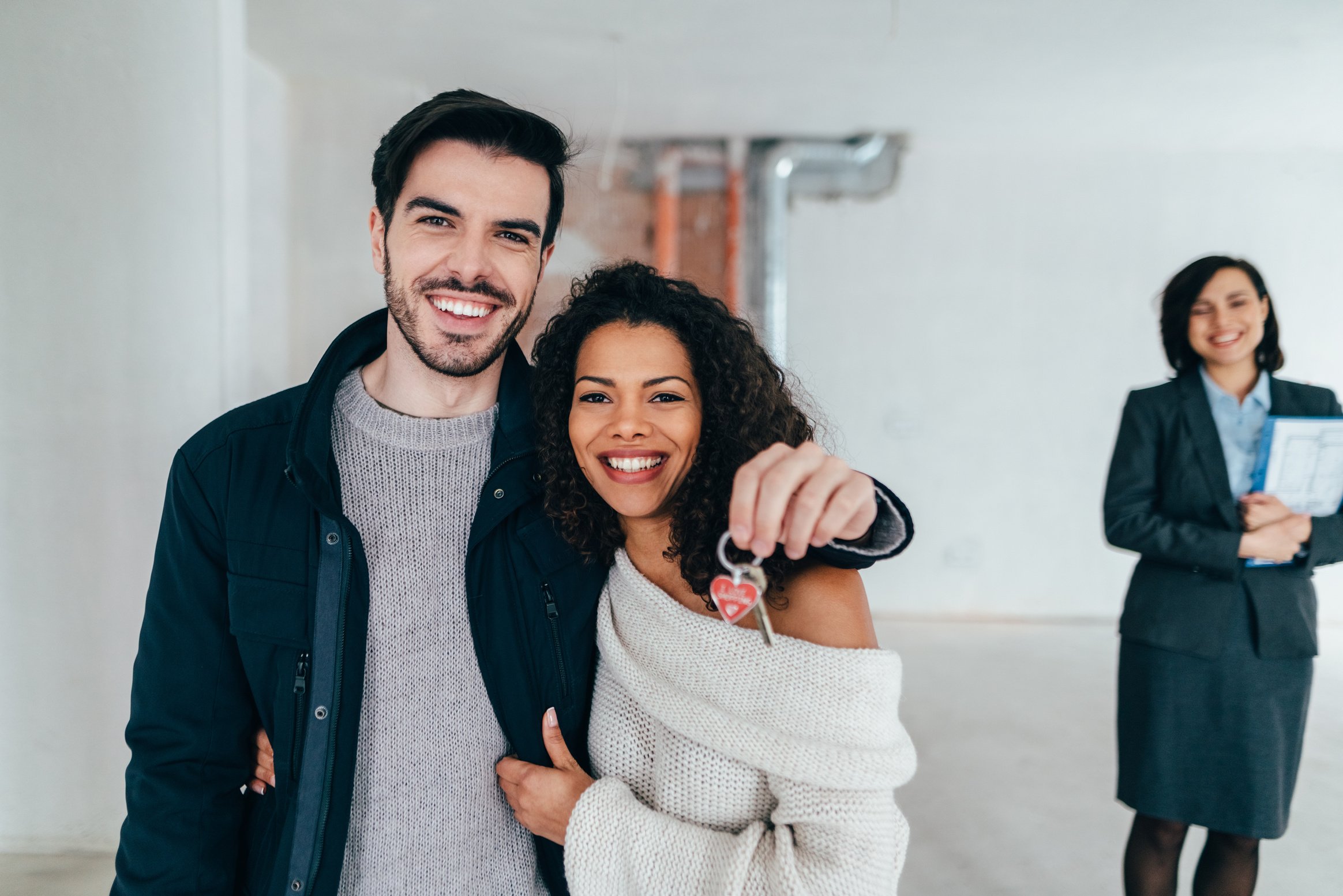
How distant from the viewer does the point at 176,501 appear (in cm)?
113

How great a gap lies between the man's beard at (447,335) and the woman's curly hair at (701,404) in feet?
0.27

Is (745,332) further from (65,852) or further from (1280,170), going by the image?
(1280,170)

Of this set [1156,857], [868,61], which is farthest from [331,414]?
[868,61]

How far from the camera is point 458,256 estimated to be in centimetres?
119

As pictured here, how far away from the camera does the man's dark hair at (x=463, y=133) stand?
1189 millimetres

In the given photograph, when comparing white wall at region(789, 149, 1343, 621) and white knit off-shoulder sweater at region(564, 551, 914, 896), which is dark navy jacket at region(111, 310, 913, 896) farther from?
white wall at region(789, 149, 1343, 621)

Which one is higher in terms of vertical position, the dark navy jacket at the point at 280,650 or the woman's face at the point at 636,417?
the woman's face at the point at 636,417

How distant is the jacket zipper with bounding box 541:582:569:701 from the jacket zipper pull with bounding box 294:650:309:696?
12.8 inches

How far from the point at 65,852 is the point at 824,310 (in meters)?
4.52

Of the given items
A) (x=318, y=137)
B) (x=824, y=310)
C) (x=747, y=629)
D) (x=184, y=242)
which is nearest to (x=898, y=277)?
(x=824, y=310)

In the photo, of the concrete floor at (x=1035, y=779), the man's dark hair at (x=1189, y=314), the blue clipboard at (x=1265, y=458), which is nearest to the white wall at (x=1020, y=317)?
the concrete floor at (x=1035, y=779)

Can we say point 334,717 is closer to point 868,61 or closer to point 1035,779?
point 1035,779

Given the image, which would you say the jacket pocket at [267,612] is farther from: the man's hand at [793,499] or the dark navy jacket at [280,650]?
the man's hand at [793,499]

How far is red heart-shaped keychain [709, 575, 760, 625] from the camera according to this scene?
2.82ft
